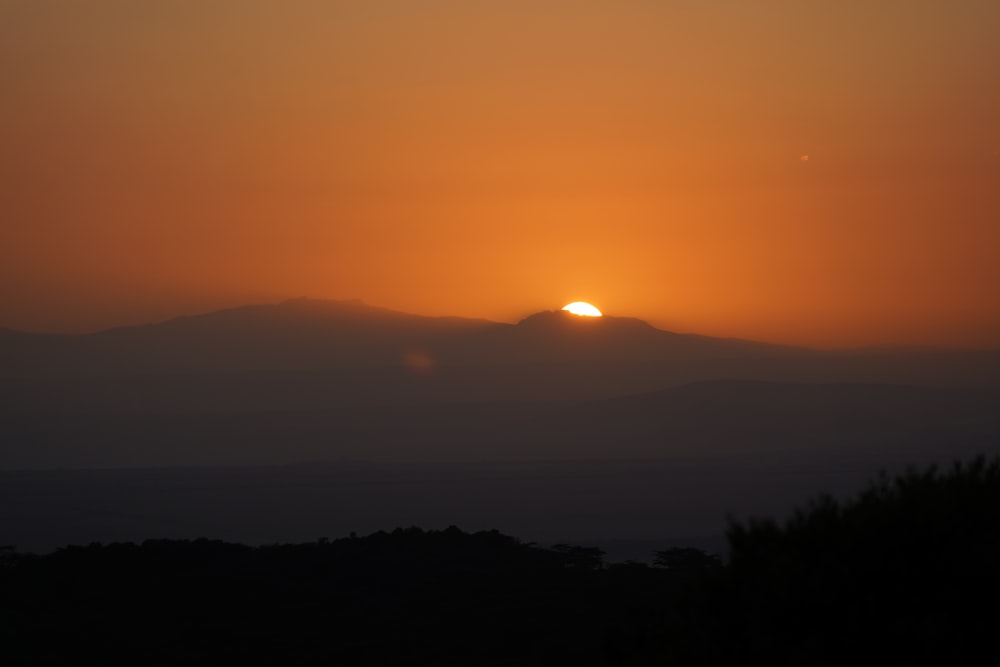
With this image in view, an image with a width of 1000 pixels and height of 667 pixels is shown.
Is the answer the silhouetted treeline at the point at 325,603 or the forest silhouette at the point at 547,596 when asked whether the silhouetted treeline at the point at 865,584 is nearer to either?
the forest silhouette at the point at 547,596

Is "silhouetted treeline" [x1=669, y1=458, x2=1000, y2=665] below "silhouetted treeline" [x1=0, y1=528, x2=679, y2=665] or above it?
above

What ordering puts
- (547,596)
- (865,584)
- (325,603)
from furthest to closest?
1. (325,603)
2. (547,596)
3. (865,584)

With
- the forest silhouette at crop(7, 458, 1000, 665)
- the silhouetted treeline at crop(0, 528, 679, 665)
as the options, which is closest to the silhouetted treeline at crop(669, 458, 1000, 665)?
the forest silhouette at crop(7, 458, 1000, 665)

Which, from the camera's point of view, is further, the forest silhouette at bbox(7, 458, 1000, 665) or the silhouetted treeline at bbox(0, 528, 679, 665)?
the silhouetted treeline at bbox(0, 528, 679, 665)

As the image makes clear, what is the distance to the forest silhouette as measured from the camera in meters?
11.4

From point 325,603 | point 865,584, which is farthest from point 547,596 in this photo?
point 865,584

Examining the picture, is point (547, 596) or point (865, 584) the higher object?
point (865, 584)

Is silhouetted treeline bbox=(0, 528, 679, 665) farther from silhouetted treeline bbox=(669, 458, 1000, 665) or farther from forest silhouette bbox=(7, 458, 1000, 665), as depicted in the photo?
silhouetted treeline bbox=(669, 458, 1000, 665)

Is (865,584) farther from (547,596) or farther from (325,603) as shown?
(325,603)

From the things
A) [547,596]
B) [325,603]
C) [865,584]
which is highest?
[865,584]

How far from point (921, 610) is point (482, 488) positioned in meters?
111

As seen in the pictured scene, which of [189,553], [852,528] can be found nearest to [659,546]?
[189,553]

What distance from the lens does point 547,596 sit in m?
22.3

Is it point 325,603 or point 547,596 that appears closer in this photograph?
point 547,596
